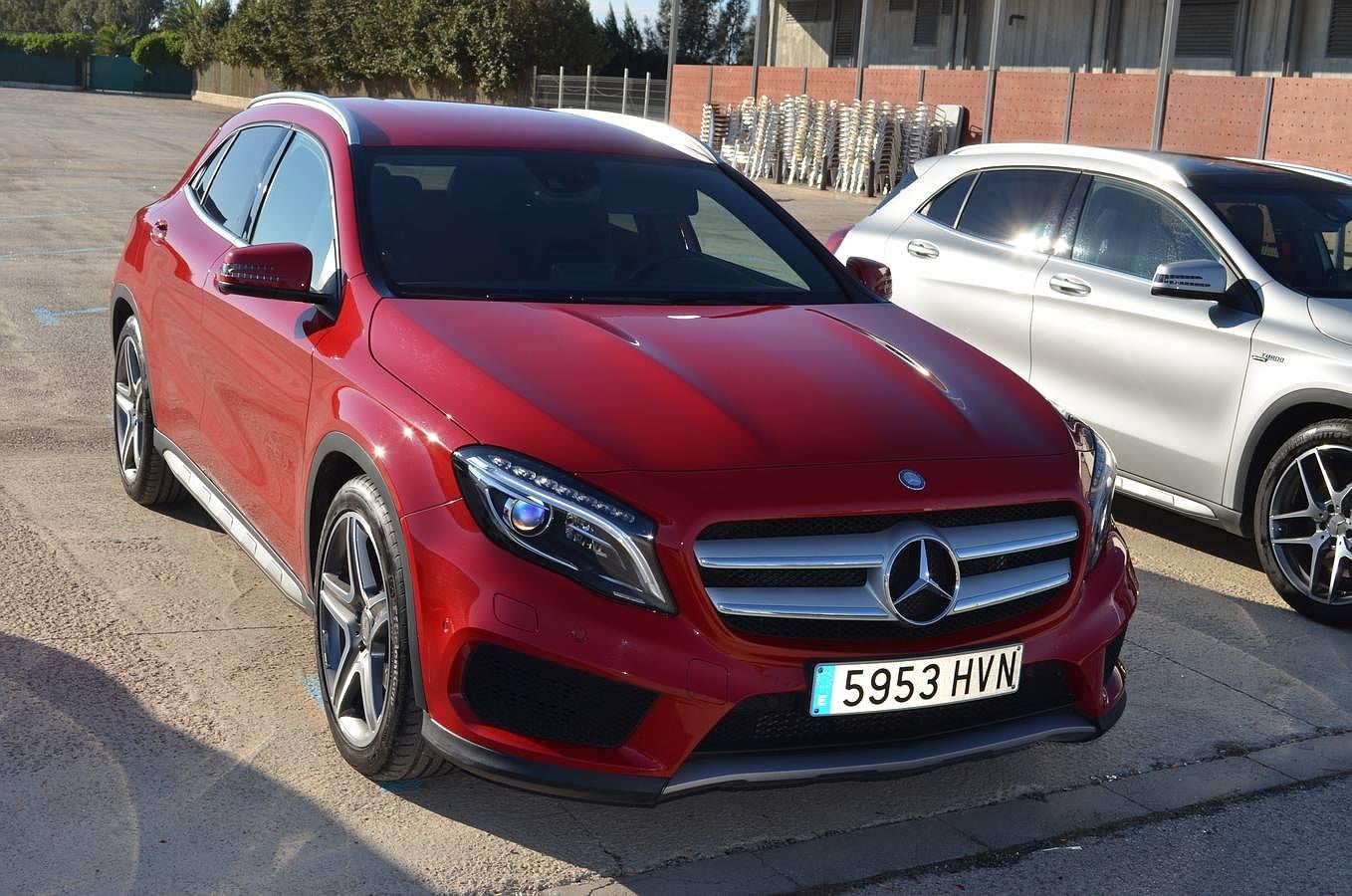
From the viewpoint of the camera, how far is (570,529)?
10.6ft

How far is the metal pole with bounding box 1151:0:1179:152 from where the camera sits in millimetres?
25172

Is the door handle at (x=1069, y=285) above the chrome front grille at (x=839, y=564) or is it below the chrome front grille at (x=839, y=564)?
above

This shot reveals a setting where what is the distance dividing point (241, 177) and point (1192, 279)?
3542mm

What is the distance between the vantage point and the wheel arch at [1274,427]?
223 inches

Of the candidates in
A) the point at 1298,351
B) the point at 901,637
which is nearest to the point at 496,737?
the point at 901,637

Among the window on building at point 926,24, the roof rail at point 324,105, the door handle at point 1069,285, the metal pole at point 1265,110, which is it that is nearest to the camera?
the roof rail at point 324,105

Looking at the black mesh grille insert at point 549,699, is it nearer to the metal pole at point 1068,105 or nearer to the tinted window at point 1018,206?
the tinted window at point 1018,206

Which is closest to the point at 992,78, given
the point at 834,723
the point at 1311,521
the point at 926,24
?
the point at 926,24

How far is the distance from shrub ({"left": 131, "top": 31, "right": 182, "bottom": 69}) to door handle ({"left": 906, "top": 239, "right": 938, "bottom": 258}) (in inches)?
3493

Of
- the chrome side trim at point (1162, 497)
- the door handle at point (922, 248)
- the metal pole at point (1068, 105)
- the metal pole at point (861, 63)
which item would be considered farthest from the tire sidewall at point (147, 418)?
the metal pole at point (861, 63)

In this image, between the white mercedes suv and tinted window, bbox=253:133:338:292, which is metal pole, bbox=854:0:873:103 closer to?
the white mercedes suv

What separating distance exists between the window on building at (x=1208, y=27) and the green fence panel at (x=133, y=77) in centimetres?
7213

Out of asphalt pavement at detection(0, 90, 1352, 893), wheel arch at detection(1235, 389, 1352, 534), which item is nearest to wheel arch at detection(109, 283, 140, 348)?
asphalt pavement at detection(0, 90, 1352, 893)

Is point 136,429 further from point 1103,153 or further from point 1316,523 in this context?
point 1316,523
